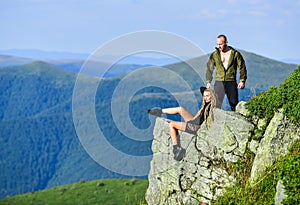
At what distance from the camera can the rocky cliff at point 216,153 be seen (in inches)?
543

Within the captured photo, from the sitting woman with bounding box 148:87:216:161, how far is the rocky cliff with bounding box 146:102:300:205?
0.21 metres

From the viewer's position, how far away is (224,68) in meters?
15.7

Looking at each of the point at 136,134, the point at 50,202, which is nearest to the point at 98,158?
the point at 136,134

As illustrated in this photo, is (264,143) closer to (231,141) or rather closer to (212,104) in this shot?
(231,141)

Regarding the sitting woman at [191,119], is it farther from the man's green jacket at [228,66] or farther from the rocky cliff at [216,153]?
the man's green jacket at [228,66]

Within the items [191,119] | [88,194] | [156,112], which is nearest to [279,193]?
[191,119]

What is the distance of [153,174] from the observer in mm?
17625

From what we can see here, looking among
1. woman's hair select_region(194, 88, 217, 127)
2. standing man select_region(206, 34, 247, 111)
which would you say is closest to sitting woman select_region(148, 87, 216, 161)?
woman's hair select_region(194, 88, 217, 127)

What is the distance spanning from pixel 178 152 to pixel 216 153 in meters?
1.49

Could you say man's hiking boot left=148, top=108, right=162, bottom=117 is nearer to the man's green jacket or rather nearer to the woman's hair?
the woman's hair

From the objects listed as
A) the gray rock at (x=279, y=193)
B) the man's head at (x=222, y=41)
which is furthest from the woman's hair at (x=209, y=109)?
the gray rock at (x=279, y=193)

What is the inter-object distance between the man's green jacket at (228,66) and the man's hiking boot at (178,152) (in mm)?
2580

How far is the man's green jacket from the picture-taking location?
613 inches

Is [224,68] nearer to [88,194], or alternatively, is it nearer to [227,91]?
[227,91]
